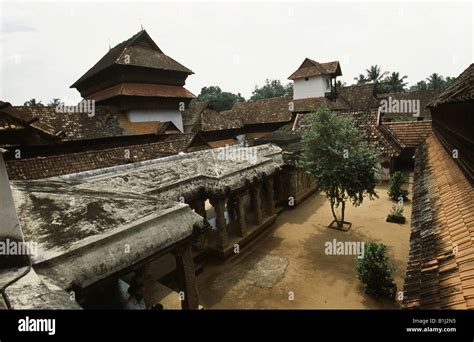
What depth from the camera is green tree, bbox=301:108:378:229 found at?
465 inches

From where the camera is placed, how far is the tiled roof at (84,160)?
13969mm

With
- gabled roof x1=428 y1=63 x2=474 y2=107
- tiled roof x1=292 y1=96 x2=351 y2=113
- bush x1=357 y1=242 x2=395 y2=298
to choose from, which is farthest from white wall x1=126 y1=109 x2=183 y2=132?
gabled roof x1=428 y1=63 x2=474 y2=107

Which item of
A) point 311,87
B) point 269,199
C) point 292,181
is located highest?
point 311,87

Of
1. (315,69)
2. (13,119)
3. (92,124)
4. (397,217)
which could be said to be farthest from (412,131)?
(92,124)

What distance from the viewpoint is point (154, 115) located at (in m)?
28.3

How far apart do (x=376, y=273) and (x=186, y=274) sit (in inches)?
235

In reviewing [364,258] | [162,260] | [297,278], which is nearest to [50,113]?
[162,260]

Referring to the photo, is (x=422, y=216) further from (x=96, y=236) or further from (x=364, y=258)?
(x=96, y=236)

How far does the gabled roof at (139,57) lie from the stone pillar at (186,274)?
23.3 meters

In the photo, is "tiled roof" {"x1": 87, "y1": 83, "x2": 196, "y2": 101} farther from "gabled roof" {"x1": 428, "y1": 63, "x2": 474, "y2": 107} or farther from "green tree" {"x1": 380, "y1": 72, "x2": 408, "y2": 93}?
"green tree" {"x1": 380, "y1": 72, "x2": 408, "y2": 93}

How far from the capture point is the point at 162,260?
11.6 meters

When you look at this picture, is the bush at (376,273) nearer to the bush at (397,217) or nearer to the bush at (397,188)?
the bush at (397,217)

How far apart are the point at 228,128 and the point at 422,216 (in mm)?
28713

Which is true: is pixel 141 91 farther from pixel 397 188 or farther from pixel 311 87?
pixel 397 188
